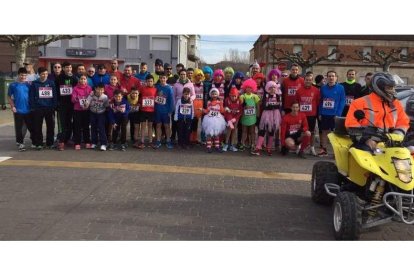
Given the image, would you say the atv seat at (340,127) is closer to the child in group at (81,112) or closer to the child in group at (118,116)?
the child in group at (118,116)

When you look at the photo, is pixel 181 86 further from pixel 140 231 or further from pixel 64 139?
pixel 140 231

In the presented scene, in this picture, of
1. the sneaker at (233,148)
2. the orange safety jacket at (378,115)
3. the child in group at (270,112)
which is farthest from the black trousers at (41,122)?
the orange safety jacket at (378,115)

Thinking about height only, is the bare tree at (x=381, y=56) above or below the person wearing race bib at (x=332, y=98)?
above

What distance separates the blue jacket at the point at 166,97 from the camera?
1002cm

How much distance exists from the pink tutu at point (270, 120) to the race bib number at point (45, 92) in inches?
190

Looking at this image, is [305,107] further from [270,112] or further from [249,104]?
[249,104]

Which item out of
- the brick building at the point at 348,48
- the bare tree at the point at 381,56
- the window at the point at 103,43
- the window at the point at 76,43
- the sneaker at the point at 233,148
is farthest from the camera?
the brick building at the point at 348,48

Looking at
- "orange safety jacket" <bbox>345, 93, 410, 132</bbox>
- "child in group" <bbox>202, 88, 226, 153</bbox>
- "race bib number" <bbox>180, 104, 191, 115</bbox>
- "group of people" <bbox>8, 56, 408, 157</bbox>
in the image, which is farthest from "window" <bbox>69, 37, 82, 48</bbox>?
"orange safety jacket" <bbox>345, 93, 410, 132</bbox>

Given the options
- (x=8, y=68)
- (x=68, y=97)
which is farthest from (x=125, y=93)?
(x=8, y=68)

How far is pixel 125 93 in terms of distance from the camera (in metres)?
9.86

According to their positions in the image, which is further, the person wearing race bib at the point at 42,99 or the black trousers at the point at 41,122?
the black trousers at the point at 41,122

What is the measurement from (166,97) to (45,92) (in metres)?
2.72
